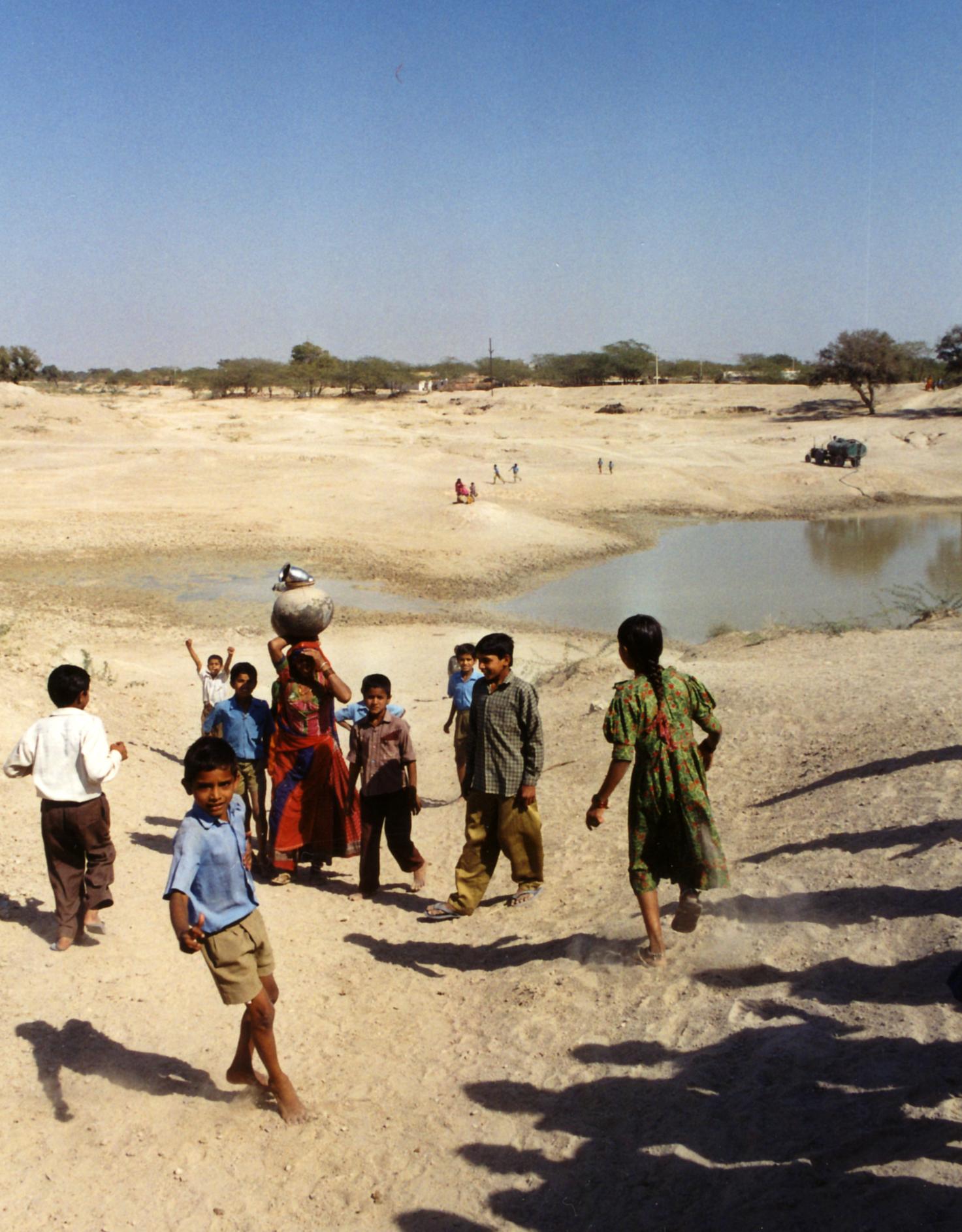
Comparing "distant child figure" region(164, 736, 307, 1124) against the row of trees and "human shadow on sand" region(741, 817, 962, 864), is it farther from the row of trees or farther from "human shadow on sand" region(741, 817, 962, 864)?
the row of trees

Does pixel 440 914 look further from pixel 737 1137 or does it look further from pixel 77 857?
pixel 737 1137

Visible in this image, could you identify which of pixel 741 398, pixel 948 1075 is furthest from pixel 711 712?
pixel 741 398

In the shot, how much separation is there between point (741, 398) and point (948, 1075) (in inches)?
2096

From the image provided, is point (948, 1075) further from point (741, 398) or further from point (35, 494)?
point (741, 398)

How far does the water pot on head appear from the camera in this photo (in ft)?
19.5

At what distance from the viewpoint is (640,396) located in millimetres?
57719

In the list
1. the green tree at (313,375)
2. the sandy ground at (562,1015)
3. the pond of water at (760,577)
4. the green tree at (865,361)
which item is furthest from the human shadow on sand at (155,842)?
the green tree at (313,375)

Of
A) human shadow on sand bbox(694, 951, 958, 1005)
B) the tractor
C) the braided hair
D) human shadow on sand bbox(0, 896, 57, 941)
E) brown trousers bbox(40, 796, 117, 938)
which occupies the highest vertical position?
the tractor

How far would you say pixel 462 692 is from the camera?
769 centimetres

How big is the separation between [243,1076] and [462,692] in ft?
13.0

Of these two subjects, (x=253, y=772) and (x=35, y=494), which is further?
(x=35, y=494)

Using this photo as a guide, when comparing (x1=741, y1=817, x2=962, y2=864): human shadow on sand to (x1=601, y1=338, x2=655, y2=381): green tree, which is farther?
(x1=601, y1=338, x2=655, y2=381): green tree

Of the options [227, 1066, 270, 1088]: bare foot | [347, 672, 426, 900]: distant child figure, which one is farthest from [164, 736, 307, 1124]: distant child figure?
[347, 672, 426, 900]: distant child figure

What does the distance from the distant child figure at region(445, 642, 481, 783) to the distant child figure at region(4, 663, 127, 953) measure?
2.53 meters
